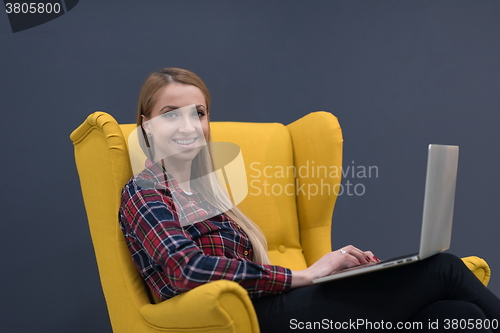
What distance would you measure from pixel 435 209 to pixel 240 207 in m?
0.77

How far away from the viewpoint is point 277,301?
119 centimetres

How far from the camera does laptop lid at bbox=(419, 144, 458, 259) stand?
3.38 feet

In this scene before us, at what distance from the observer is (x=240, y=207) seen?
1.68 m

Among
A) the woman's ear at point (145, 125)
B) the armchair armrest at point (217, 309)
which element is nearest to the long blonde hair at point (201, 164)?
the woman's ear at point (145, 125)

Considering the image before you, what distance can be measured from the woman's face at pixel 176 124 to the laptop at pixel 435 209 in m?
0.57

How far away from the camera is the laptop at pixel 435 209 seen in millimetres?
1028

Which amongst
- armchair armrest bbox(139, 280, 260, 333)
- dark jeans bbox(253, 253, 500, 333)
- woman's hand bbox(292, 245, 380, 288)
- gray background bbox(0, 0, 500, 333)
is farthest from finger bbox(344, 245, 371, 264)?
gray background bbox(0, 0, 500, 333)

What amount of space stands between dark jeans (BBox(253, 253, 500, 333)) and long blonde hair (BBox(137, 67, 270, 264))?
307 millimetres

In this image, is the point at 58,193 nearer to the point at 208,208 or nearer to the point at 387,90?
the point at 208,208

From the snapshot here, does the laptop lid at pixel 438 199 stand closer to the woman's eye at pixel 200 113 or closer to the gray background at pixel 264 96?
the woman's eye at pixel 200 113

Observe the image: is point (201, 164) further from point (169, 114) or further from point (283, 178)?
point (283, 178)

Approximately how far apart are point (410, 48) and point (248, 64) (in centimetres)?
85

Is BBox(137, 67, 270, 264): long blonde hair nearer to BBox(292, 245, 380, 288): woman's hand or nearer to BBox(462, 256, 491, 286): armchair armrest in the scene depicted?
BBox(292, 245, 380, 288): woman's hand

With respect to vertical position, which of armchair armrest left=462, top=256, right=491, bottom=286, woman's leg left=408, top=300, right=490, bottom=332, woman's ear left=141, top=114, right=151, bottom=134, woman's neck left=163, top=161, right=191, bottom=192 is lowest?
armchair armrest left=462, top=256, right=491, bottom=286
